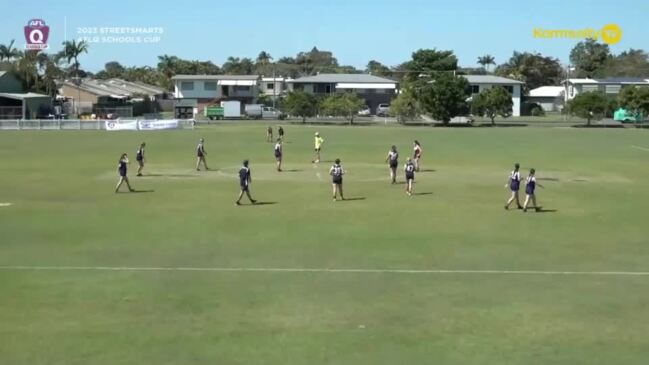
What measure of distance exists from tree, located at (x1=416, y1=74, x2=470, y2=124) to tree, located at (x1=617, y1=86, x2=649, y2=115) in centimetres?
1836

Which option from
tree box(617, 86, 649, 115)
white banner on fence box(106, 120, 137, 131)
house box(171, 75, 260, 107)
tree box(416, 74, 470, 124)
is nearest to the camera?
white banner on fence box(106, 120, 137, 131)

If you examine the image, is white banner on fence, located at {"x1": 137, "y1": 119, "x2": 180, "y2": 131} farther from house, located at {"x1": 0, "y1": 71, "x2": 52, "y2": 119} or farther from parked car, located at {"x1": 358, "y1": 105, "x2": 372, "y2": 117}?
parked car, located at {"x1": 358, "y1": 105, "x2": 372, "y2": 117}

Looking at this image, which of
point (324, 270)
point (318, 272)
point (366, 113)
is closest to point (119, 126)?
point (366, 113)

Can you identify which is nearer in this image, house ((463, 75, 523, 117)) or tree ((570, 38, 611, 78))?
house ((463, 75, 523, 117))

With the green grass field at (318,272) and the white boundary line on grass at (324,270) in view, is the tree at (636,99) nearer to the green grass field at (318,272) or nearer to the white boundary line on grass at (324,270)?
the green grass field at (318,272)

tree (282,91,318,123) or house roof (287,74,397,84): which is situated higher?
house roof (287,74,397,84)

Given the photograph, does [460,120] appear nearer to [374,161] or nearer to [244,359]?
[374,161]

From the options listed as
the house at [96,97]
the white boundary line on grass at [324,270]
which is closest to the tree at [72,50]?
the house at [96,97]

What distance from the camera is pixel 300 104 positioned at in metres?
92.5

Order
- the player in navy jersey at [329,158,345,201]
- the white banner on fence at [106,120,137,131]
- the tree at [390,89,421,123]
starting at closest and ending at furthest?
1. the player in navy jersey at [329,158,345,201]
2. the white banner on fence at [106,120,137,131]
3. the tree at [390,89,421,123]

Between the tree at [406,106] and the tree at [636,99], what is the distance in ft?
79.1

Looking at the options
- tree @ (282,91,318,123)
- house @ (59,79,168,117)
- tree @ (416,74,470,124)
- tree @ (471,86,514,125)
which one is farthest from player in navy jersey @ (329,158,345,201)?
house @ (59,79,168,117)

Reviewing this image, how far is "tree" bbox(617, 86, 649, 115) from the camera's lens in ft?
284

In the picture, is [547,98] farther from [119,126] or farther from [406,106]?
[119,126]
